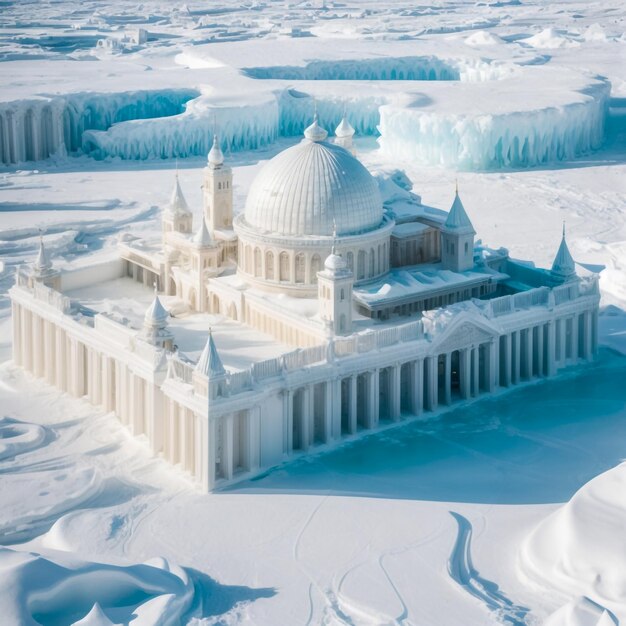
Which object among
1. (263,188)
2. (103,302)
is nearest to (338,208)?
(263,188)

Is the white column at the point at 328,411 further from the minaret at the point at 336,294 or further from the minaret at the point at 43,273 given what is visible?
the minaret at the point at 43,273

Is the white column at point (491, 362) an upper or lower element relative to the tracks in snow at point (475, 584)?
upper

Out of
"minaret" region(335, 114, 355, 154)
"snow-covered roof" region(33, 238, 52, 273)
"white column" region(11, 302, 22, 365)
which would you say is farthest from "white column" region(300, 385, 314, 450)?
"minaret" region(335, 114, 355, 154)

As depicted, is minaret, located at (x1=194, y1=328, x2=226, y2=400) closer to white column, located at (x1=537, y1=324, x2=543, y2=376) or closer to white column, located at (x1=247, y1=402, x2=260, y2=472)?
white column, located at (x1=247, y1=402, x2=260, y2=472)

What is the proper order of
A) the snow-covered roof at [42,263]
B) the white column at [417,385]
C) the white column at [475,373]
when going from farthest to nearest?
1. the snow-covered roof at [42,263]
2. the white column at [475,373]
3. the white column at [417,385]

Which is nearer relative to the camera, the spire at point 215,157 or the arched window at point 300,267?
the arched window at point 300,267

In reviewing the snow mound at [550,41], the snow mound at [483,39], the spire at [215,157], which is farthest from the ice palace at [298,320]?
the snow mound at [550,41]

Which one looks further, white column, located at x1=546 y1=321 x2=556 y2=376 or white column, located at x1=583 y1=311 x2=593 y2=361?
white column, located at x1=583 y1=311 x2=593 y2=361
